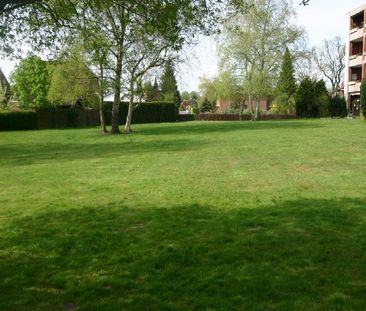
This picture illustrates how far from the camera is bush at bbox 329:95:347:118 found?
53625mm

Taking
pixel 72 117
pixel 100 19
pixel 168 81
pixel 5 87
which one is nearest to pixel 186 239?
pixel 100 19

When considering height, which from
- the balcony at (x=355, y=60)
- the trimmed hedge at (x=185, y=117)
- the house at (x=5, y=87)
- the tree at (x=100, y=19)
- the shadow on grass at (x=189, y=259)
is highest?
the balcony at (x=355, y=60)

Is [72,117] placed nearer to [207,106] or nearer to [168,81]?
[168,81]

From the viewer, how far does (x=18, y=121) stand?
42.7 meters

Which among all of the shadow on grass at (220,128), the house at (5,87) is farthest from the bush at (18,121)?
the shadow on grass at (220,128)

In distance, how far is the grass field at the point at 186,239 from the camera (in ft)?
14.8

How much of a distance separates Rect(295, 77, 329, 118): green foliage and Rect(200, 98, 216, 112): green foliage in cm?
1869

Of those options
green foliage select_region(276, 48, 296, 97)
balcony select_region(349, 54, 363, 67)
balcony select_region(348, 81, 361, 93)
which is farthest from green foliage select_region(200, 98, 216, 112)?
balcony select_region(349, 54, 363, 67)

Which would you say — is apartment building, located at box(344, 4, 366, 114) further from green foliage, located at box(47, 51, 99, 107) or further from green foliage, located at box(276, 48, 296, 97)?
green foliage, located at box(47, 51, 99, 107)

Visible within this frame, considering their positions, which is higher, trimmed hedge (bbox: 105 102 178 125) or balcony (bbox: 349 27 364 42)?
balcony (bbox: 349 27 364 42)

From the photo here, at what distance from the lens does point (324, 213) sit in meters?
7.64

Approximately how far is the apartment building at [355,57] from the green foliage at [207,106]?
2443cm

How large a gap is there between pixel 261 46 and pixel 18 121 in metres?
25.7

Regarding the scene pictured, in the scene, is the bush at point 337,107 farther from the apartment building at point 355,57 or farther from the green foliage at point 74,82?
the green foliage at point 74,82
